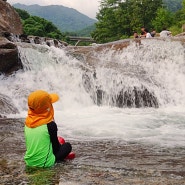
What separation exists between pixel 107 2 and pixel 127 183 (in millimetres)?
46777

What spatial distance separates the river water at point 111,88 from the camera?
24.6ft

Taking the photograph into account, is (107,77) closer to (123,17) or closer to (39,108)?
(39,108)

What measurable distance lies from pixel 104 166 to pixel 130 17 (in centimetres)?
4063

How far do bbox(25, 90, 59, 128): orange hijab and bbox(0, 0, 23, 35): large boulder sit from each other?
14.8m

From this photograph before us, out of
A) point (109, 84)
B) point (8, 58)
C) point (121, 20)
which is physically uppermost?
point (121, 20)

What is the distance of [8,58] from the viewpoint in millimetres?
A: 13625

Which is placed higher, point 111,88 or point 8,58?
point 8,58

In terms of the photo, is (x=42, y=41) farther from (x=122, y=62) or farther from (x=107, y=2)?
(x=107, y=2)

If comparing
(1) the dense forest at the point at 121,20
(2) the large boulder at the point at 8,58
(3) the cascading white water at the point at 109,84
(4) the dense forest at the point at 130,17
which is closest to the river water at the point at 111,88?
(3) the cascading white water at the point at 109,84

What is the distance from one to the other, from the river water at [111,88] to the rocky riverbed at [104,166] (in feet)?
1.46

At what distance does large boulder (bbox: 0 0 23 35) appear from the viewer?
1927 cm

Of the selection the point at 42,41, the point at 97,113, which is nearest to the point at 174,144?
the point at 97,113

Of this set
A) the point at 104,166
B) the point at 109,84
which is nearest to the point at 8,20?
the point at 109,84

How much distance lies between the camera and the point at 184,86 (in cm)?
1432
